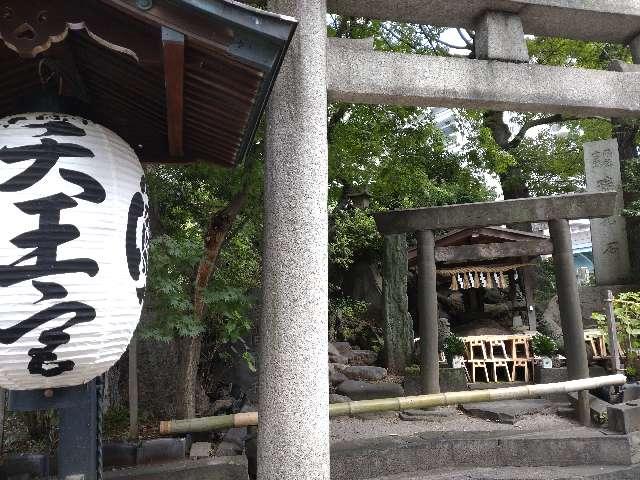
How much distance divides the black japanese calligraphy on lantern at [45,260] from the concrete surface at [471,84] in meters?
2.31

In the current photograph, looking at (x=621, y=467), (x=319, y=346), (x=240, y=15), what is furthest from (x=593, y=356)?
(x=240, y=15)

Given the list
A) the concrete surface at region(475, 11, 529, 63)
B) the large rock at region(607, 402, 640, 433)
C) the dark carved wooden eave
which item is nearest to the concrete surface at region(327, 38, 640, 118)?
the concrete surface at region(475, 11, 529, 63)

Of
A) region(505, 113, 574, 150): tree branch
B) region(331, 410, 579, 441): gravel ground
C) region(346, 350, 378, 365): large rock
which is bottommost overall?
region(331, 410, 579, 441): gravel ground

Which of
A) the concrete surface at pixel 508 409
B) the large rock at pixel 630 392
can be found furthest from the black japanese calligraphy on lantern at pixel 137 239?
the large rock at pixel 630 392

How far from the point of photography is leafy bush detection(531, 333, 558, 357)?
1059 centimetres

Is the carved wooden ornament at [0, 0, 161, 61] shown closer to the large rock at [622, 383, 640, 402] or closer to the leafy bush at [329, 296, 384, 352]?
the large rock at [622, 383, 640, 402]

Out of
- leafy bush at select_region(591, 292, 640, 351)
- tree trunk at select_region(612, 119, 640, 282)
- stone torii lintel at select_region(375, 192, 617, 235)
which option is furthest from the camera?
tree trunk at select_region(612, 119, 640, 282)

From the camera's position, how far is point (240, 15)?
2.01 m

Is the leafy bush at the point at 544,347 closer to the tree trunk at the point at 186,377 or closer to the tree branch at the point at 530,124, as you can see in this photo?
the tree branch at the point at 530,124

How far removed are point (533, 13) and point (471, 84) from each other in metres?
1.07

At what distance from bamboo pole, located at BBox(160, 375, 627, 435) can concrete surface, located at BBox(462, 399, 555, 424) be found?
181cm

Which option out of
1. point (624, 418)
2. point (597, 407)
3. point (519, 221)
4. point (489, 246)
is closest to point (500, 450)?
point (624, 418)

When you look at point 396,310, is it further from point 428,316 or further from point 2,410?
point 2,410

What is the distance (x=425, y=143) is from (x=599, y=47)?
26.0ft
